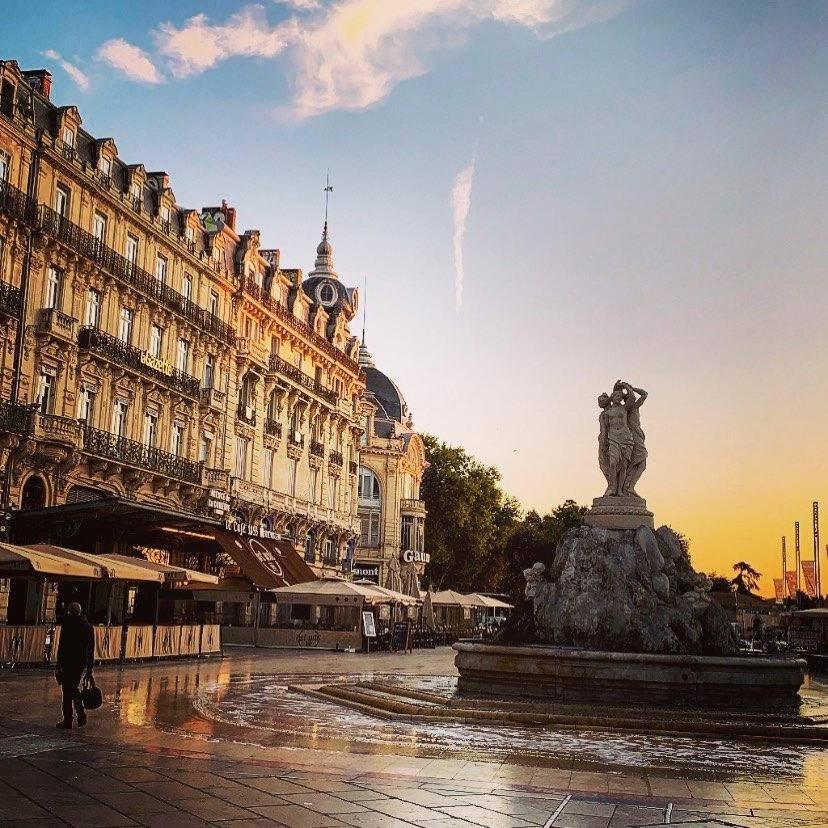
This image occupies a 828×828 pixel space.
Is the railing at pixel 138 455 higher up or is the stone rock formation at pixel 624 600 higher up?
the railing at pixel 138 455

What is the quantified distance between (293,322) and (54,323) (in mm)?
20549

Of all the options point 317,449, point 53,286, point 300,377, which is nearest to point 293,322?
point 300,377

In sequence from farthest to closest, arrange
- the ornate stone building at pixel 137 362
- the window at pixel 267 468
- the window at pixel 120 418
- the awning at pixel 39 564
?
1. the window at pixel 267 468
2. the window at pixel 120 418
3. the ornate stone building at pixel 137 362
4. the awning at pixel 39 564

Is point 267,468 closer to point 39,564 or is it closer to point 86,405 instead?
point 86,405

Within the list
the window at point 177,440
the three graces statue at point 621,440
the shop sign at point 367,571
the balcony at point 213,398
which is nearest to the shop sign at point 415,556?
the shop sign at point 367,571

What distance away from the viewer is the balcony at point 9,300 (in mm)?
28328

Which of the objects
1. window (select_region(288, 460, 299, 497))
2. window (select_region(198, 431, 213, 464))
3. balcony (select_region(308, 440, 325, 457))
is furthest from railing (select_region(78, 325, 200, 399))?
balcony (select_region(308, 440, 325, 457))

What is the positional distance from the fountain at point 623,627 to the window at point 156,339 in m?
20.2

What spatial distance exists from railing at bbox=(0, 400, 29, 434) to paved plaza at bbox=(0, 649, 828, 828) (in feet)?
46.2

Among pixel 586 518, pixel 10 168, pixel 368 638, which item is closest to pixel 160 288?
pixel 10 168

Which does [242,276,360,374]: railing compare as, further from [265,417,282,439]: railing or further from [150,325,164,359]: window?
[150,325,164,359]: window

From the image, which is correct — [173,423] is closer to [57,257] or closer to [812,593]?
[57,257]

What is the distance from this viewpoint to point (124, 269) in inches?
1356

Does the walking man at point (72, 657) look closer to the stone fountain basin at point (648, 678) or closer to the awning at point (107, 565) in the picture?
the stone fountain basin at point (648, 678)
